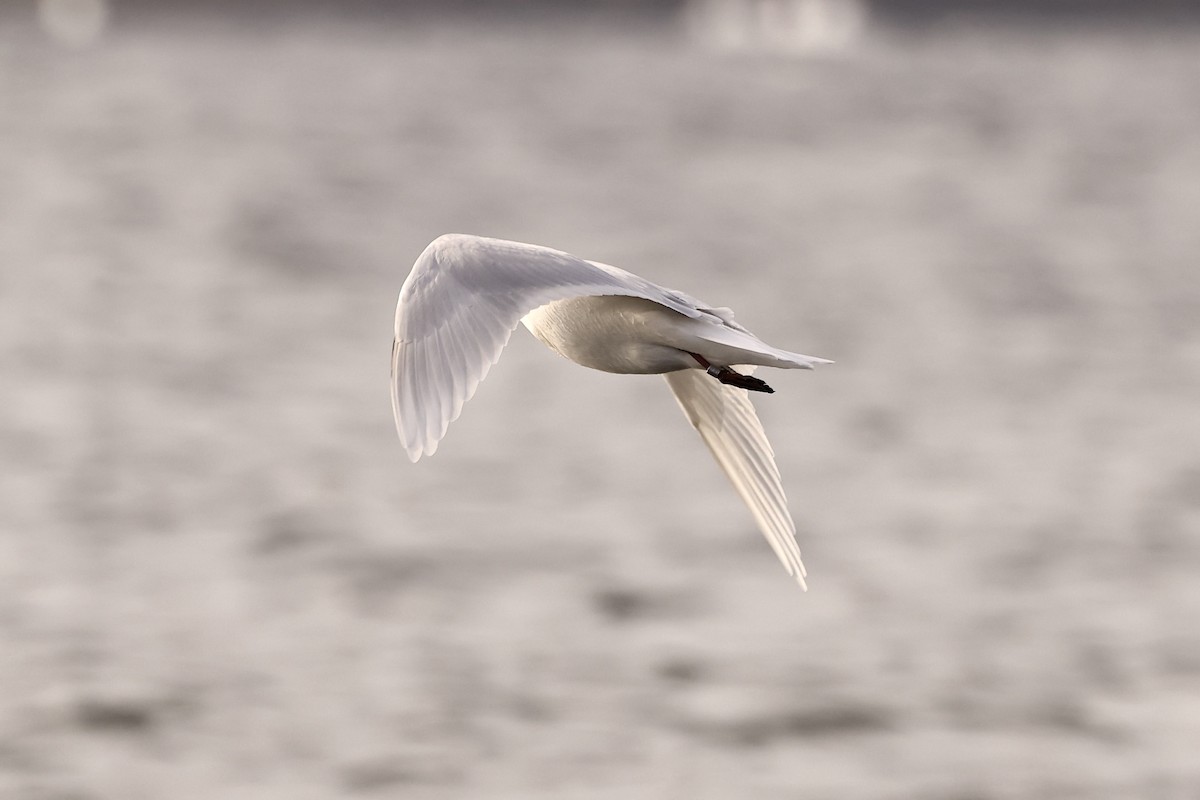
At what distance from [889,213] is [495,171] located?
8.64m

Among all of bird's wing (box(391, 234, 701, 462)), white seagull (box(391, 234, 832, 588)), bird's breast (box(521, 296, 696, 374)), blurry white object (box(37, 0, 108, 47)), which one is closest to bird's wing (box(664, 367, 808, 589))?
white seagull (box(391, 234, 832, 588))

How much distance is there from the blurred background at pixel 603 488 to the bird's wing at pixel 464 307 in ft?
26.7

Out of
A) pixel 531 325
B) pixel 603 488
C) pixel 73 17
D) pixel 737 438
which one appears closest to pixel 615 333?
pixel 531 325

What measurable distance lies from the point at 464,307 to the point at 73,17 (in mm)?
83677

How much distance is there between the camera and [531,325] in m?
6.99

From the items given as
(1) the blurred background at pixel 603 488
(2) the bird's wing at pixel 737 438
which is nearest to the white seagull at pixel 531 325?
(2) the bird's wing at pixel 737 438

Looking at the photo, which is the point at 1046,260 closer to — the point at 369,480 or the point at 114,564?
the point at 369,480

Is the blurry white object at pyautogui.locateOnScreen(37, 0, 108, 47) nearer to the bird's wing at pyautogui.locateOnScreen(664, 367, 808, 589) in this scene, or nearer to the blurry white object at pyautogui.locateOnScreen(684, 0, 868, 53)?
the blurry white object at pyautogui.locateOnScreen(684, 0, 868, 53)

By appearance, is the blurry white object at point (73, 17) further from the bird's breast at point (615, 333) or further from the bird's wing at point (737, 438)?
the bird's breast at point (615, 333)

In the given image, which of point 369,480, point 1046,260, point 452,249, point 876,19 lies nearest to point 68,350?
point 369,480

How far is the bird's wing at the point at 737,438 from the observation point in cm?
781

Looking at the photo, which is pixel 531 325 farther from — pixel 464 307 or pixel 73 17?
pixel 73 17

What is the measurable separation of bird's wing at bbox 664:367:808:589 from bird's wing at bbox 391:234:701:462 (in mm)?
1197

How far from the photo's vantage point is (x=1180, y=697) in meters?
16.5
